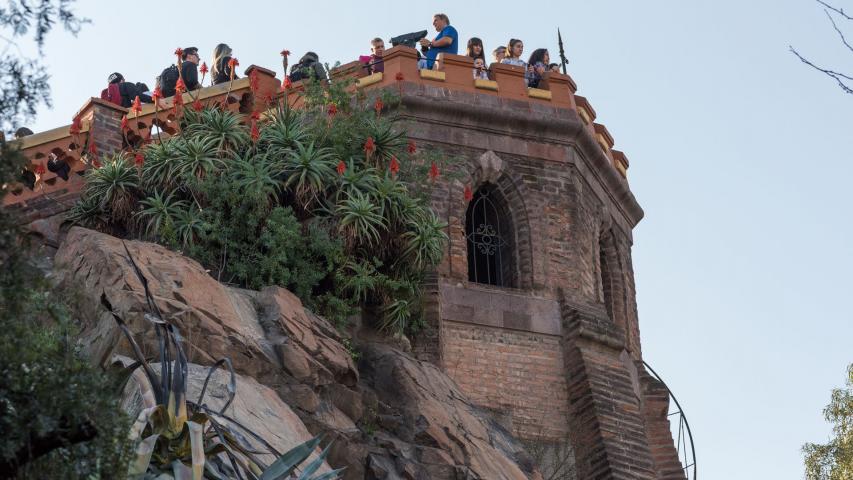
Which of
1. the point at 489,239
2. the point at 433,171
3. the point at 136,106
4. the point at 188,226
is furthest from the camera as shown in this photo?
the point at 489,239

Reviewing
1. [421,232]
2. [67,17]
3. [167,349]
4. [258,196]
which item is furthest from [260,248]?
[67,17]

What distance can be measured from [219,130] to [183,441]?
8.57 m

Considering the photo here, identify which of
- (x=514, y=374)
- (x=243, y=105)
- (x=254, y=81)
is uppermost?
(x=254, y=81)

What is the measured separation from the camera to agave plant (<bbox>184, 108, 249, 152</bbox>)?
19.4 meters

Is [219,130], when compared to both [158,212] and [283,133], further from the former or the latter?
[158,212]

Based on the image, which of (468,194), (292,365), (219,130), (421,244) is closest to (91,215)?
(219,130)

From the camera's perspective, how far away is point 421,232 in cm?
1952

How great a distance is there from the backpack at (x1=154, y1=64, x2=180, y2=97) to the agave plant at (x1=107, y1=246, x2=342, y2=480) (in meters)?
10.2

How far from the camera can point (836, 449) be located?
25.8 m

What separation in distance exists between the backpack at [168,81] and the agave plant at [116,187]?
306 centimetres

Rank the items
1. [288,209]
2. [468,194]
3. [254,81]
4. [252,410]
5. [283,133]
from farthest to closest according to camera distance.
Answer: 1. [254,81]
2. [468,194]
3. [283,133]
4. [288,209]
5. [252,410]

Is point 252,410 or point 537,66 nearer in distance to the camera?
point 252,410

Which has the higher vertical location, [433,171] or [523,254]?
[433,171]

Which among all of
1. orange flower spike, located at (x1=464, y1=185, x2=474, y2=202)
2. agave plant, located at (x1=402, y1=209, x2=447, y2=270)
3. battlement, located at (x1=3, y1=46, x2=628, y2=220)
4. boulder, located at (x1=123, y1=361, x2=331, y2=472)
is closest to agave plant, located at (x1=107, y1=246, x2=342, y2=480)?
boulder, located at (x1=123, y1=361, x2=331, y2=472)
